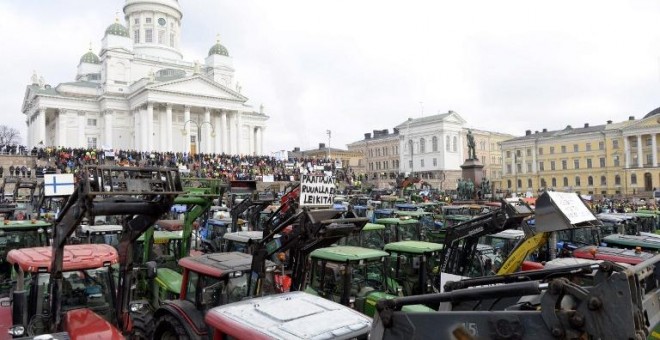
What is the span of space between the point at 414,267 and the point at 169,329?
19.2 feet

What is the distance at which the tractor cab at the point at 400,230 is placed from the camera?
55.7ft

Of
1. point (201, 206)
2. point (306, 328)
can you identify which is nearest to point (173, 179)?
point (306, 328)

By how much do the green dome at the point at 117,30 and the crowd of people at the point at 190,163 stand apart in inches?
1281

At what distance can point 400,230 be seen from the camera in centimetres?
1734

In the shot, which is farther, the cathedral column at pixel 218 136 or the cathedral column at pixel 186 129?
the cathedral column at pixel 218 136

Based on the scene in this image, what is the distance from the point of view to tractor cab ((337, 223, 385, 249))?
14858 mm

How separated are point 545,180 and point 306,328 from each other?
93.6 meters

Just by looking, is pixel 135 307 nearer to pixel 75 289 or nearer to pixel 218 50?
pixel 75 289

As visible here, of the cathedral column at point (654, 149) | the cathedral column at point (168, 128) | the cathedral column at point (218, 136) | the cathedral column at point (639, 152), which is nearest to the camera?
the cathedral column at point (168, 128)

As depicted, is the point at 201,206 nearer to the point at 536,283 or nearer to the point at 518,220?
the point at 518,220

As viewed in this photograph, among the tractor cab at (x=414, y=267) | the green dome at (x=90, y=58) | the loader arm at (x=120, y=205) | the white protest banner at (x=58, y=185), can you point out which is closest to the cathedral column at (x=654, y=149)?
the tractor cab at (x=414, y=267)

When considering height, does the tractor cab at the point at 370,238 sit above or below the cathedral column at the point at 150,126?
below

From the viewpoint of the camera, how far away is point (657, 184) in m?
75.1

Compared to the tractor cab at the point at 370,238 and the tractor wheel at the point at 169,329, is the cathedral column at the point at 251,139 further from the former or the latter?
the tractor wheel at the point at 169,329
